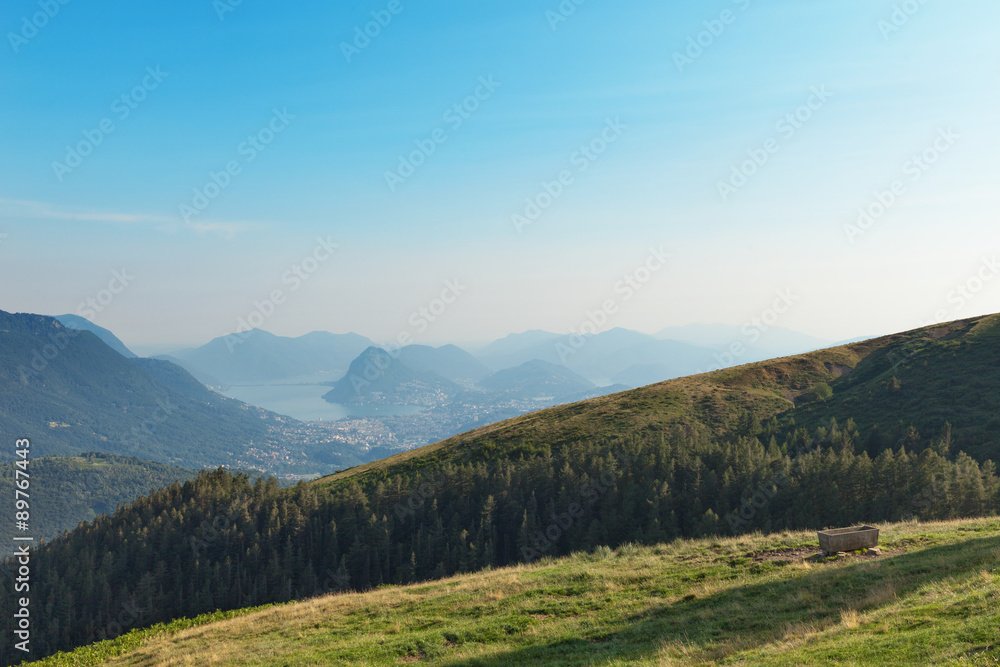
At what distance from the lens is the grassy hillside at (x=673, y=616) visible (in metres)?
15.1

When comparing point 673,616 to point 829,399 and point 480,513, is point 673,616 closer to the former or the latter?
point 480,513

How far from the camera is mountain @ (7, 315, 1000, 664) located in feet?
181

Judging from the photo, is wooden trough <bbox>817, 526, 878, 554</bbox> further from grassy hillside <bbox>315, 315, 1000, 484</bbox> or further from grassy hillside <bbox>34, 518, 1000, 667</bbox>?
grassy hillside <bbox>315, 315, 1000, 484</bbox>

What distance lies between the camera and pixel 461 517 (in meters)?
76.4

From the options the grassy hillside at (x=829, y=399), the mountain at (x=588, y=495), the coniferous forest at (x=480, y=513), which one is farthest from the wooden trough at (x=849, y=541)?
the grassy hillside at (x=829, y=399)

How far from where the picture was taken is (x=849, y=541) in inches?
1070

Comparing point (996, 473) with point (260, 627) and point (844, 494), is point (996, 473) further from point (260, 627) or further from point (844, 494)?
point (260, 627)

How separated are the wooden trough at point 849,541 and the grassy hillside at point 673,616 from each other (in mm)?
1096

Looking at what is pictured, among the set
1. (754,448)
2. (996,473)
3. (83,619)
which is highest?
(754,448)

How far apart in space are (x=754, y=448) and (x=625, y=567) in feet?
155

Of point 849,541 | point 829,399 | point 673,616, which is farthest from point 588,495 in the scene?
point 829,399

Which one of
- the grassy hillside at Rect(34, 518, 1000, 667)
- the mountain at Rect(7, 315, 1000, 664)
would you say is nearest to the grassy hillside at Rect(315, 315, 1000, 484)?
the mountain at Rect(7, 315, 1000, 664)

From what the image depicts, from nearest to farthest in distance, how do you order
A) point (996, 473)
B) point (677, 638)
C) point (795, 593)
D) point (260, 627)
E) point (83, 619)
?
point (677, 638) → point (795, 593) → point (260, 627) → point (996, 473) → point (83, 619)

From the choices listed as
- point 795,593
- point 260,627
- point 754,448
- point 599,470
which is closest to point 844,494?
point 754,448
